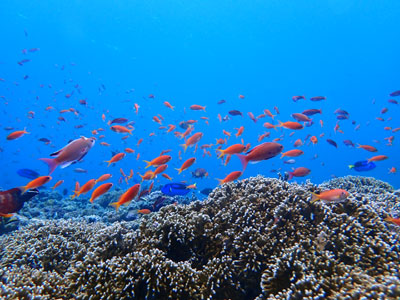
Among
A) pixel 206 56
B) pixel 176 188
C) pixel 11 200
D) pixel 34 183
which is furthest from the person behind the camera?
pixel 206 56

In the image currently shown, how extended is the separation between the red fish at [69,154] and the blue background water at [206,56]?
50629 mm

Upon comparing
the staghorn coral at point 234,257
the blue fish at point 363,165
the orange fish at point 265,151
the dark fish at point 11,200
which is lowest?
the staghorn coral at point 234,257

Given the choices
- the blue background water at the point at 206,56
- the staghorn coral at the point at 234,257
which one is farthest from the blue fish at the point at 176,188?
the blue background water at the point at 206,56

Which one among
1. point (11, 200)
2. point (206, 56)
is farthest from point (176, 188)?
point (206, 56)

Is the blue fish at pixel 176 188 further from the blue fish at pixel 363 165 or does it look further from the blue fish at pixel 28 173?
the blue fish at pixel 363 165

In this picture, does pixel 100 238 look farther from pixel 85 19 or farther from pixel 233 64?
pixel 233 64

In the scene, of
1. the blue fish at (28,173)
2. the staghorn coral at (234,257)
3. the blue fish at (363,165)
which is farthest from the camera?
the blue fish at (28,173)

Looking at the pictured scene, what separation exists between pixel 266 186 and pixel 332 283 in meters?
2.57

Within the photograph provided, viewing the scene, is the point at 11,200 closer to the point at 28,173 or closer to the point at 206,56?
the point at 28,173

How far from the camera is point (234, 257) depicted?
12.0ft

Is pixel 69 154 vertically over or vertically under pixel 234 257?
over

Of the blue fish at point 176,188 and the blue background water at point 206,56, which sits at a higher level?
the blue background water at point 206,56

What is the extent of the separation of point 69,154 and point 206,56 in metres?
96.4

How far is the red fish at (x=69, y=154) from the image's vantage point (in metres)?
3.70
